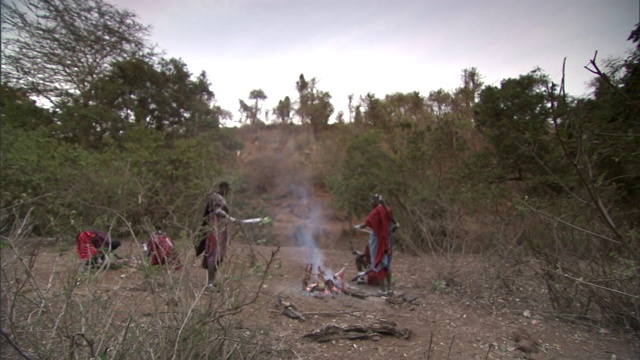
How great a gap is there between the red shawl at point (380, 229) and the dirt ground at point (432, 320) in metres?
0.63

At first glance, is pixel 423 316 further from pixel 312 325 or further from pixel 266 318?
pixel 266 318

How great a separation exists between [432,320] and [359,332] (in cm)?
119

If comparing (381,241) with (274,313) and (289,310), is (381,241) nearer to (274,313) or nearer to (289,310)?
(289,310)

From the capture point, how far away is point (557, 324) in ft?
14.2

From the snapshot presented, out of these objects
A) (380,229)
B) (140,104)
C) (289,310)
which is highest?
(140,104)

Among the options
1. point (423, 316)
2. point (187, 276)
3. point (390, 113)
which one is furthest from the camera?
point (390, 113)

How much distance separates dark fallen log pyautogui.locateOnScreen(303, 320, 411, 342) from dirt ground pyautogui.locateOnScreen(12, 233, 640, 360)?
2cm

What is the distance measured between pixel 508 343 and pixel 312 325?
2.01 metres

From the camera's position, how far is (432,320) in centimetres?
454

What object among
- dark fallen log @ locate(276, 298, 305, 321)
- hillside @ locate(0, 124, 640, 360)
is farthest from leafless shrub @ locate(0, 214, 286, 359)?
dark fallen log @ locate(276, 298, 305, 321)

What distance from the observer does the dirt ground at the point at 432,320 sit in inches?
137

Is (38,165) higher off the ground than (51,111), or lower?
lower

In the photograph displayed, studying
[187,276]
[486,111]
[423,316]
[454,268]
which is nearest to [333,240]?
[486,111]

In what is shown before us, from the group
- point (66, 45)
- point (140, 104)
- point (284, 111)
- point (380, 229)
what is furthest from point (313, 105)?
point (380, 229)
